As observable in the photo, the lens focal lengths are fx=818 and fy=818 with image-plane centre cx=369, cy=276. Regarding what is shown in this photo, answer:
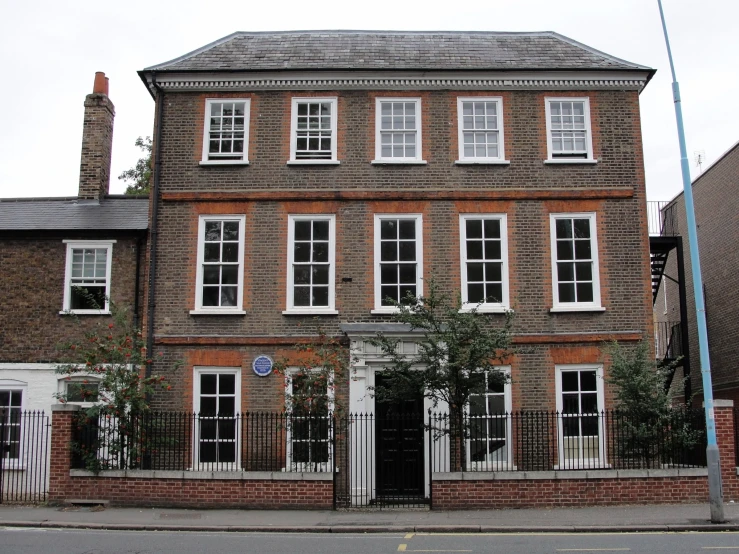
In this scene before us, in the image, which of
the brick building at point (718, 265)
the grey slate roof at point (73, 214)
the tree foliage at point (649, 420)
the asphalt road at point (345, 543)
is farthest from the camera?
the brick building at point (718, 265)

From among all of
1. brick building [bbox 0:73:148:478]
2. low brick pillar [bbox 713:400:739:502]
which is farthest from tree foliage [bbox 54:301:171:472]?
low brick pillar [bbox 713:400:739:502]

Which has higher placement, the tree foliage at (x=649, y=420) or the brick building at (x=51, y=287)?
the brick building at (x=51, y=287)

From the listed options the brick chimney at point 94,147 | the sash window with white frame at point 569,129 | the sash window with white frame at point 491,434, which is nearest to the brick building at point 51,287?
the brick chimney at point 94,147

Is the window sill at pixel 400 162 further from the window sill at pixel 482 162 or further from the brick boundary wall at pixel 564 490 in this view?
the brick boundary wall at pixel 564 490

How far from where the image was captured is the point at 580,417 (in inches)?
735

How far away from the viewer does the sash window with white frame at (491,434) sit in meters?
18.2

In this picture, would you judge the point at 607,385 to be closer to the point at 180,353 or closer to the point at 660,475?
the point at 660,475

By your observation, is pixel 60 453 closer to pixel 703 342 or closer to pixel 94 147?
pixel 94 147

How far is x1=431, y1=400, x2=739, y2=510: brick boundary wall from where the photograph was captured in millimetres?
15547

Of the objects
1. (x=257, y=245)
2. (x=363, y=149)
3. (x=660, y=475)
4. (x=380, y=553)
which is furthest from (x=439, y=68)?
(x=380, y=553)

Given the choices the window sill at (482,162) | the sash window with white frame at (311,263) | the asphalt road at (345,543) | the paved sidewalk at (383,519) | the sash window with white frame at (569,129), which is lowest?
the asphalt road at (345,543)

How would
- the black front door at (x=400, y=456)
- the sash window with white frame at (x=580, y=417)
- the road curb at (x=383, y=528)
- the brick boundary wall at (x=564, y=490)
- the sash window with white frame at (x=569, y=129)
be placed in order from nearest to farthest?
the road curb at (x=383, y=528), the brick boundary wall at (x=564, y=490), the black front door at (x=400, y=456), the sash window with white frame at (x=580, y=417), the sash window with white frame at (x=569, y=129)

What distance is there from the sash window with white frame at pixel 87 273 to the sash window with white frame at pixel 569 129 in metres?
11.3

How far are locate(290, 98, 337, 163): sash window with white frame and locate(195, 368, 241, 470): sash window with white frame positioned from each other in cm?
555
